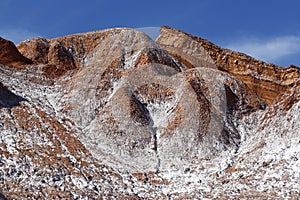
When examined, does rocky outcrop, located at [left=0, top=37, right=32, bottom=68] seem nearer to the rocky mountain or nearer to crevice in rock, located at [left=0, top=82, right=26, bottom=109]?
the rocky mountain

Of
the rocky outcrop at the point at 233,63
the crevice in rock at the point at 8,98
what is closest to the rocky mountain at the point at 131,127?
the crevice in rock at the point at 8,98

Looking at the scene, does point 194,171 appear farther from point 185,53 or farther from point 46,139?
point 185,53

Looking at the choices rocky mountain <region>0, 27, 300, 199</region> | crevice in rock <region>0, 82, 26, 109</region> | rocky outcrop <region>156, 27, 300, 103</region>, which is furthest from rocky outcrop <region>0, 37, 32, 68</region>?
rocky outcrop <region>156, 27, 300, 103</region>

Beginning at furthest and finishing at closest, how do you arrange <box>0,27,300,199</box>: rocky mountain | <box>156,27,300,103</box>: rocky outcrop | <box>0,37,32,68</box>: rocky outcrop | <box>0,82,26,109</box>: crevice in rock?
1. <box>156,27,300,103</box>: rocky outcrop
2. <box>0,37,32,68</box>: rocky outcrop
3. <box>0,82,26,109</box>: crevice in rock
4. <box>0,27,300,199</box>: rocky mountain

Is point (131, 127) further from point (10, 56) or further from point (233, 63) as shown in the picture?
point (233, 63)

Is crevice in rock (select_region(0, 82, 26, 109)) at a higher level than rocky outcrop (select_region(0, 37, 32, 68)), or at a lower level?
lower

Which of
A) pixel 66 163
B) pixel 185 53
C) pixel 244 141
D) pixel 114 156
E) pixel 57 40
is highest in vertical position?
pixel 185 53

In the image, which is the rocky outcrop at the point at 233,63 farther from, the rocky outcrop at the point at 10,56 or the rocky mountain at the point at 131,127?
the rocky outcrop at the point at 10,56

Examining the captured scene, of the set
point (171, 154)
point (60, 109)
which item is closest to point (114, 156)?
point (171, 154)
